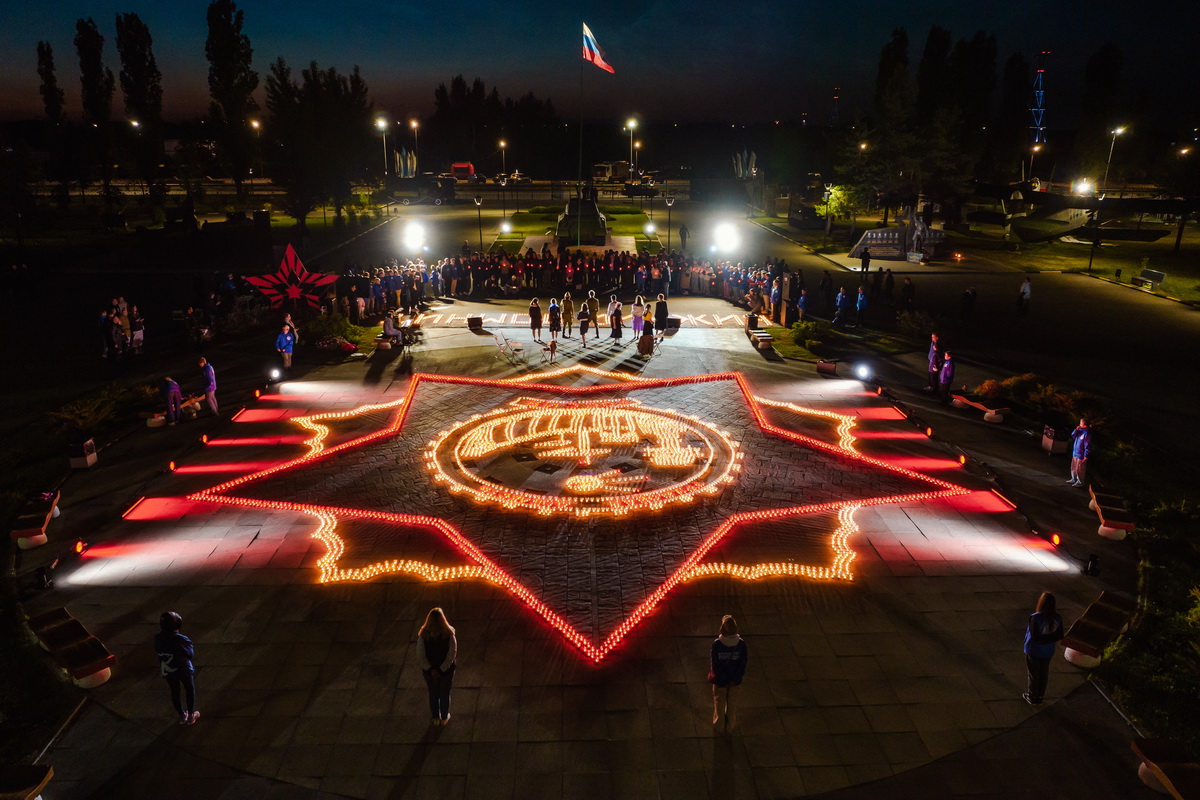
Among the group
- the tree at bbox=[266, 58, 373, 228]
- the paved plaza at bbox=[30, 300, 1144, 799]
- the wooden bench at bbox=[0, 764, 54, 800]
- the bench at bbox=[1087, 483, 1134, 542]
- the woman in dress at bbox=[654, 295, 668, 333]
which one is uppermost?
the tree at bbox=[266, 58, 373, 228]

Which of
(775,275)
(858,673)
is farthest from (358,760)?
(775,275)

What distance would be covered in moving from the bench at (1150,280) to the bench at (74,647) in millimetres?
41112

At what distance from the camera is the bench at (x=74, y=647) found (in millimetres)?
8594

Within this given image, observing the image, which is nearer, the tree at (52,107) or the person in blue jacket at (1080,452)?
the person in blue jacket at (1080,452)

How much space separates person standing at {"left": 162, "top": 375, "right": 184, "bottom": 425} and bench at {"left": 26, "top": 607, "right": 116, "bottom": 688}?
8.54 meters

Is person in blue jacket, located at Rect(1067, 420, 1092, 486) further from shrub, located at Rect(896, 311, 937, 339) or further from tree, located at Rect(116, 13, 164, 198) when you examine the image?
tree, located at Rect(116, 13, 164, 198)

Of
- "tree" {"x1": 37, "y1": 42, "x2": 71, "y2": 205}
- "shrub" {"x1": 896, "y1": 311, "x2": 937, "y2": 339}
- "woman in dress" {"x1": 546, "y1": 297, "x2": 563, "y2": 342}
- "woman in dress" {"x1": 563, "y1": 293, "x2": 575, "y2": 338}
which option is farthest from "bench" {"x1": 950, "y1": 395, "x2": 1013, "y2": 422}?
"tree" {"x1": 37, "y1": 42, "x2": 71, "y2": 205}

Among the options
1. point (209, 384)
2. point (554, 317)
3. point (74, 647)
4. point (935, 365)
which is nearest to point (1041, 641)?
point (74, 647)

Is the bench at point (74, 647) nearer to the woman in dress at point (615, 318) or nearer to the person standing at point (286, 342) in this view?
the person standing at point (286, 342)

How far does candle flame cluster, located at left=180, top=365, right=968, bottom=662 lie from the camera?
35.0 ft

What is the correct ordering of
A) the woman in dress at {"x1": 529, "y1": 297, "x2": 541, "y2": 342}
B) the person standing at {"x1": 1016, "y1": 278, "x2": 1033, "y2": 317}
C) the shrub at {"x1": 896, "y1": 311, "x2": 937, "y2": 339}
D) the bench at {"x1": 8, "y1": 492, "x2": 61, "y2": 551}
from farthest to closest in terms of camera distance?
1. the person standing at {"x1": 1016, "y1": 278, "x2": 1033, "y2": 317}
2. the shrub at {"x1": 896, "y1": 311, "x2": 937, "y2": 339}
3. the woman in dress at {"x1": 529, "y1": 297, "x2": 541, "y2": 342}
4. the bench at {"x1": 8, "y1": 492, "x2": 61, "y2": 551}

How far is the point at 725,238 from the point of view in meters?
48.9

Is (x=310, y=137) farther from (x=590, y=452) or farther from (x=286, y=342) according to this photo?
(x=590, y=452)

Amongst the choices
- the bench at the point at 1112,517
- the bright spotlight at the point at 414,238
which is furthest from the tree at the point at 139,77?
the bench at the point at 1112,517
